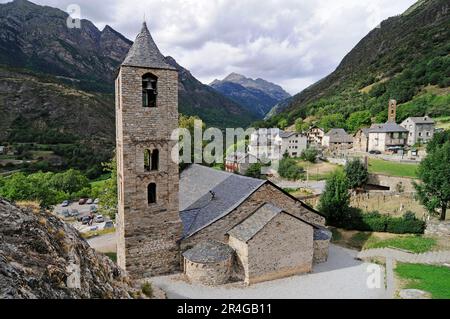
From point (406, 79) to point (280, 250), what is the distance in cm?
10387

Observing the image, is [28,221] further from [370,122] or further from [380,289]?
[370,122]

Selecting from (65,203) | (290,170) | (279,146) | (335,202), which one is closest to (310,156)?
(290,170)

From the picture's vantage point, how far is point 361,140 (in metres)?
75.5

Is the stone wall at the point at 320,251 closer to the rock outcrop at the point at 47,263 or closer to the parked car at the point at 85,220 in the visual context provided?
the rock outcrop at the point at 47,263

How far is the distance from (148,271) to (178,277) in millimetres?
1687

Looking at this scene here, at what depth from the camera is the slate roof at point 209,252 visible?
18422 millimetres

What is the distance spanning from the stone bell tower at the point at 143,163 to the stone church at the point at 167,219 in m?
0.05

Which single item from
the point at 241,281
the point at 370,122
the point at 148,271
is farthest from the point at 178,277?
the point at 370,122

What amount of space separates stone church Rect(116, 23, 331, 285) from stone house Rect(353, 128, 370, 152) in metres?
59.8

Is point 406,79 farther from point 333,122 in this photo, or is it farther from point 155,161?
point 155,161

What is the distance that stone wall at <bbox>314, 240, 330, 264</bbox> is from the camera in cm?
2205

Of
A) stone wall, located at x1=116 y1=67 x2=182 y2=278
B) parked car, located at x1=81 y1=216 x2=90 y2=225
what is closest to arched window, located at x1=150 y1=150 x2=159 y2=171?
stone wall, located at x1=116 y1=67 x2=182 y2=278

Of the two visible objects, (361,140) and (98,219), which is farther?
(361,140)
